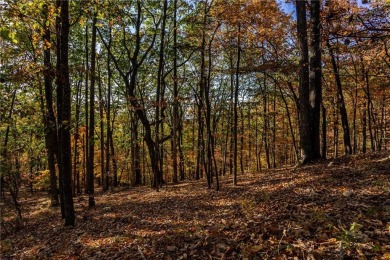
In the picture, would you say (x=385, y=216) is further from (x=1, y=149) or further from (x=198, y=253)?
(x=1, y=149)

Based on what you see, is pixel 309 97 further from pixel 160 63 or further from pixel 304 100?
pixel 160 63

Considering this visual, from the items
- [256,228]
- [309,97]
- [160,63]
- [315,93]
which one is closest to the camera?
[256,228]

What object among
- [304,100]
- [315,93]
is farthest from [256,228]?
[315,93]

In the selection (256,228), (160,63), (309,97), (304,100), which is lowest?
(256,228)

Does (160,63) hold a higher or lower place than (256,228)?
higher

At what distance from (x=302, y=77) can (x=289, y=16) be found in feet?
24.1

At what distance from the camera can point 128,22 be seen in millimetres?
17109

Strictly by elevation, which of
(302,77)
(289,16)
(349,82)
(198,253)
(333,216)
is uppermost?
(289,16)

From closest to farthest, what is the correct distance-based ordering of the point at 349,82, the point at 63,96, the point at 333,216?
the point at 333,216, the point at 63,96, the point at 349,82

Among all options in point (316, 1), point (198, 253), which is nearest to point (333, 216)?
point (198, 253)

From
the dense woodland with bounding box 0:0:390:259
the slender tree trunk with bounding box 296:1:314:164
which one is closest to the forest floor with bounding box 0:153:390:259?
the dense woodland with bounding box 0:0:390:259

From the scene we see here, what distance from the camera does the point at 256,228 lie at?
16.3 ft

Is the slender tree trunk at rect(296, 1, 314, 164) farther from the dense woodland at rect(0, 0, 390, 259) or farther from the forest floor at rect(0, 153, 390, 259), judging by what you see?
the forest floor at rect(0, 153, 390, 259)

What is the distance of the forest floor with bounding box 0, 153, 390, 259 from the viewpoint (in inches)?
155
